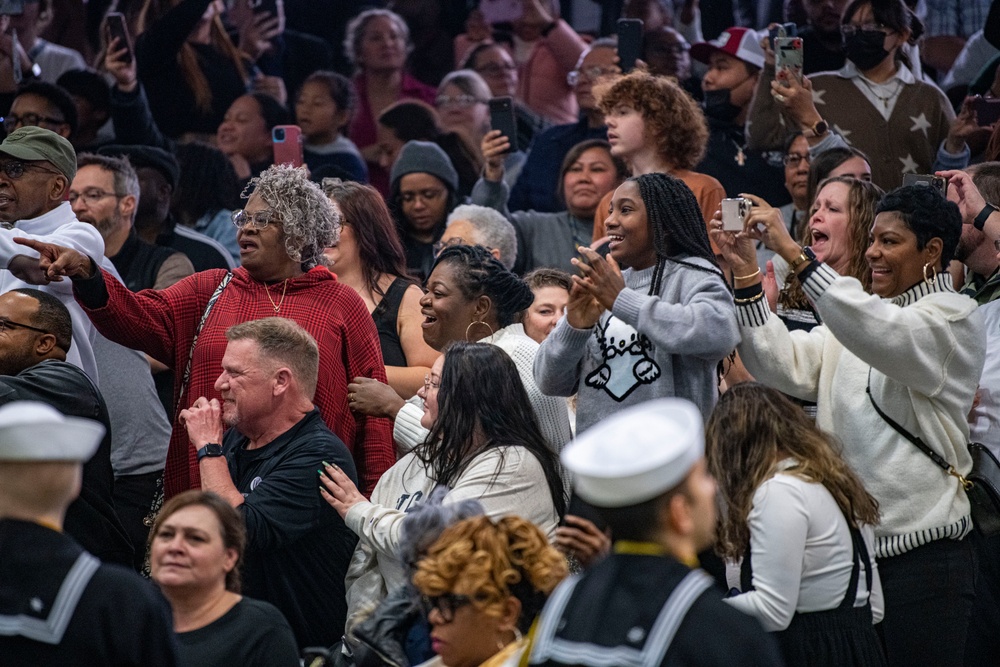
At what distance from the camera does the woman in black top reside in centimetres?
573

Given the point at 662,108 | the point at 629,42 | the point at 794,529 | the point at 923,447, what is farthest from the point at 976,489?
the point at 629,42

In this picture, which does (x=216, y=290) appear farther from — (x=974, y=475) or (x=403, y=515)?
(x=974, y=475)

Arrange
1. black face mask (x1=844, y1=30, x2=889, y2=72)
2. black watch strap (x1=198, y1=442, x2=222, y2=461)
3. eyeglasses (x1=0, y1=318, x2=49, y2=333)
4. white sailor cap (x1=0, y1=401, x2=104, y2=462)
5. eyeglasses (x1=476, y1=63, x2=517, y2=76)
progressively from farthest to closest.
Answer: eyeglasses (x1=476, y1=63, x2=517, y2=76) < black face mask (x1=844, y1=30, x2=889, y2=72) < eyeglasses (x1=0, y1=318, x2=49, y2=333) < black watch strap (x1=198, y1=442, x2=222, y2=461) < white sailor cap (x1=0, y1=401, x2=104, y2=462)

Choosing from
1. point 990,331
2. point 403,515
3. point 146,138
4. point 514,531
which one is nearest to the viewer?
point 514,531

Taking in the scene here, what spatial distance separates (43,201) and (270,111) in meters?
2.86

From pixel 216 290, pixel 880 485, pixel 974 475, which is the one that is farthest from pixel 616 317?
pixel 216 290

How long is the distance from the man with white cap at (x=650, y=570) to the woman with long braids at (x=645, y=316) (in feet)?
4.53

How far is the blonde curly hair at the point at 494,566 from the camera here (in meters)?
3.27

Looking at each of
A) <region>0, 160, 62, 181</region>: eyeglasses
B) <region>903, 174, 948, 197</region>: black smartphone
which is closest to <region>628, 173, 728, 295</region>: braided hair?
<region>903, 174, 948, 197</region>: black smartphone

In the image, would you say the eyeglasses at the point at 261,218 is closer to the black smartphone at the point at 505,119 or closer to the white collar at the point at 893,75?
the black smartphone at the point at 505,119

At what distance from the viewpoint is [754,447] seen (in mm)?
3924

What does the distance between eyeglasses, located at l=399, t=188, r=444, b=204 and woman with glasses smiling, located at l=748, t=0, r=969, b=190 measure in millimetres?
1499

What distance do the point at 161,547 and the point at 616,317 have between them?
4.88 ft

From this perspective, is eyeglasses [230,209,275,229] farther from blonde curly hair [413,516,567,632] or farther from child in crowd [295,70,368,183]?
child in crowd [295,70,368,183]
